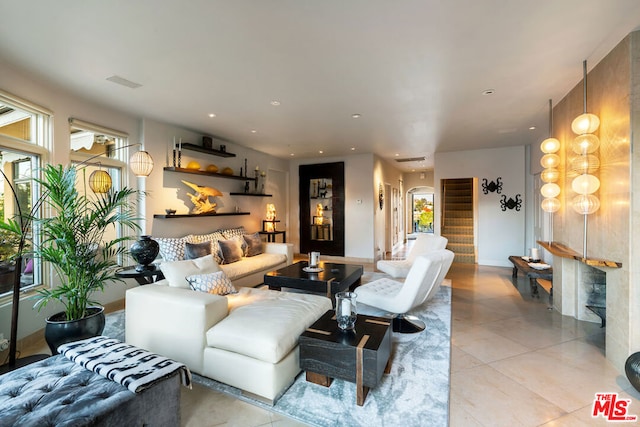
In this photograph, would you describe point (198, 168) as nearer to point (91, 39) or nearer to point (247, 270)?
point (247, 270)

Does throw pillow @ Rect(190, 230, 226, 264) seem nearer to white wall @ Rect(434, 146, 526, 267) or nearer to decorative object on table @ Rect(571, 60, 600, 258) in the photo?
decorative object on table @ Rect(571, 60, 600, 258)

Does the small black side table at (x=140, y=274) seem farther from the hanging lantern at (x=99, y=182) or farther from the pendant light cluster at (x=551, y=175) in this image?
the pendant light cluster at (x=551, y=175)

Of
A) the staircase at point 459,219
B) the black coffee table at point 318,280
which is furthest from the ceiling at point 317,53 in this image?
the staircase at point 459,219

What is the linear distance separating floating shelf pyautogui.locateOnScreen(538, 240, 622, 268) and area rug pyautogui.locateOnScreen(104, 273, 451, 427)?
154 centimetres

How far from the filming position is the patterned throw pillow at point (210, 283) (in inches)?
109

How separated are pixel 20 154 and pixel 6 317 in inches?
64.3

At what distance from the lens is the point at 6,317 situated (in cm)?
279

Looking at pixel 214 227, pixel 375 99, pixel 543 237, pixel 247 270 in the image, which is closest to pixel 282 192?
pixel 214 227

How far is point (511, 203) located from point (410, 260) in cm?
359

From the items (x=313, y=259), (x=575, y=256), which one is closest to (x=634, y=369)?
(x=575, y=256)

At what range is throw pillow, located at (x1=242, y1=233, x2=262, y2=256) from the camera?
5371 mm

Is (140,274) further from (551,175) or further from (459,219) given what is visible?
(459,219)

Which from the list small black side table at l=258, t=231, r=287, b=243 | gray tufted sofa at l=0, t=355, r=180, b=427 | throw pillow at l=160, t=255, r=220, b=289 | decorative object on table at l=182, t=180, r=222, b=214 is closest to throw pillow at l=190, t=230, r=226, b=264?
decorative object on table at l=182, t=180, r=222, b=214

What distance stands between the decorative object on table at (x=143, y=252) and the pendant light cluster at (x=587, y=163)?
4.53 meters
